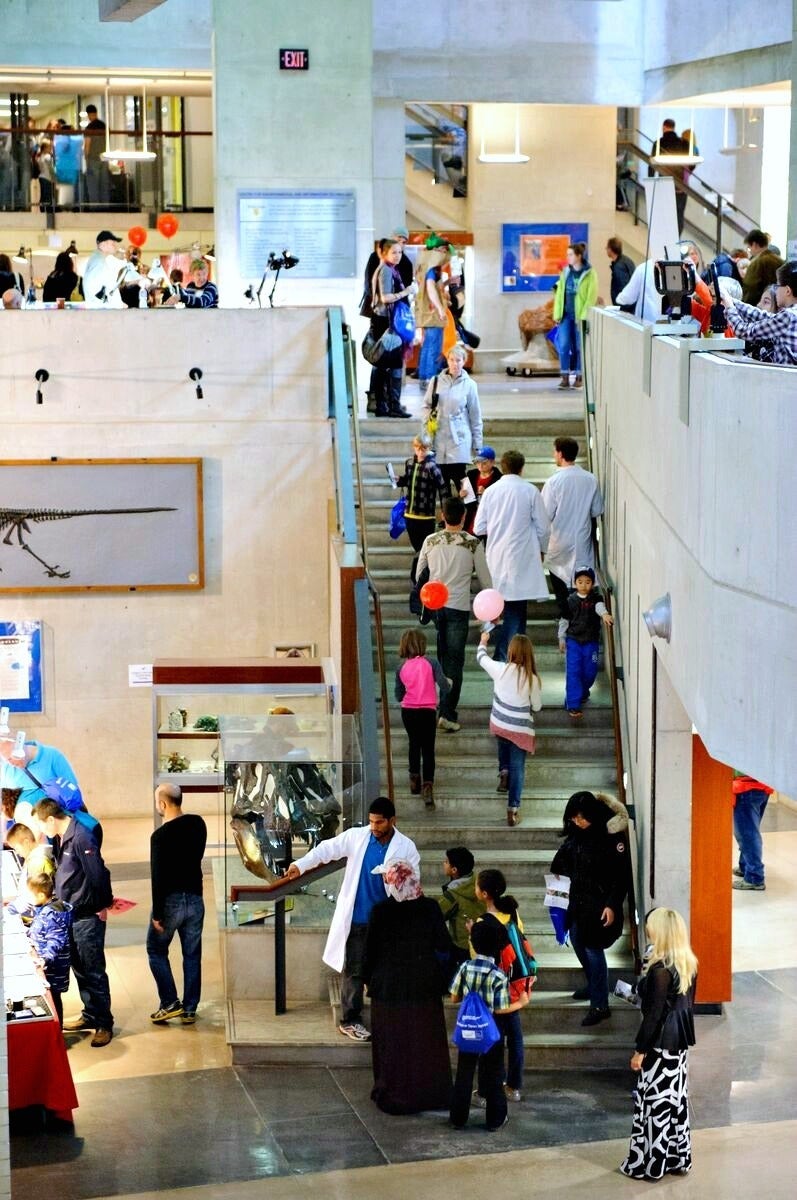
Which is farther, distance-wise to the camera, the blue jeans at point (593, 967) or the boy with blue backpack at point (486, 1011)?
the blue jeans at point (593, 967)

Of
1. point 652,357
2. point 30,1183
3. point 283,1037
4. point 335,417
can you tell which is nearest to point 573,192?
point 335,417

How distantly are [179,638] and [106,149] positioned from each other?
10.4m

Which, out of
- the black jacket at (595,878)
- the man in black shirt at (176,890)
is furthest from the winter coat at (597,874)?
the man in black shirt at (176,890)

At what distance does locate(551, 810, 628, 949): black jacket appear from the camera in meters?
9.77

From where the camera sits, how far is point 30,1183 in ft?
28.1

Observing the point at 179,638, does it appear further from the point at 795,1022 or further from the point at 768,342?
the point at 768,342

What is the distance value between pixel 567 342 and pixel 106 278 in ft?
16.6

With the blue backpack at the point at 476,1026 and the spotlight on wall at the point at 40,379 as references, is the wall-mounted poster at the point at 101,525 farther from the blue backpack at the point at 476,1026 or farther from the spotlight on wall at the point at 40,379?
the blue backpack at the point at 476,1026

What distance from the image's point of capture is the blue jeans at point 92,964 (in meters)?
10.2

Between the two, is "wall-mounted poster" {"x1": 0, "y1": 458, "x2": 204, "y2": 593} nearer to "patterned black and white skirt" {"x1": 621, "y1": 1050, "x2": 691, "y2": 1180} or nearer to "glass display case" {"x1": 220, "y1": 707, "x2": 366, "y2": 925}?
"glass display case" {"x1": 220, "y1": 707, "x2": 366, "y2": 925}

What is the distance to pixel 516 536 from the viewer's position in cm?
1217

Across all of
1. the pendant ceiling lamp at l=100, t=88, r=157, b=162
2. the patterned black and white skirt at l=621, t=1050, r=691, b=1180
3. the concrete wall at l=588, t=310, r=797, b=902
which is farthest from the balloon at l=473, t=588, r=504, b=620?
the pendant ceiling lamp at l=100, t=88, r=157, b=162

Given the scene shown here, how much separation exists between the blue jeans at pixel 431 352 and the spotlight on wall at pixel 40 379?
368 cm

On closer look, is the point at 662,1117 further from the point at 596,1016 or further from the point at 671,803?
the point at 671,803
